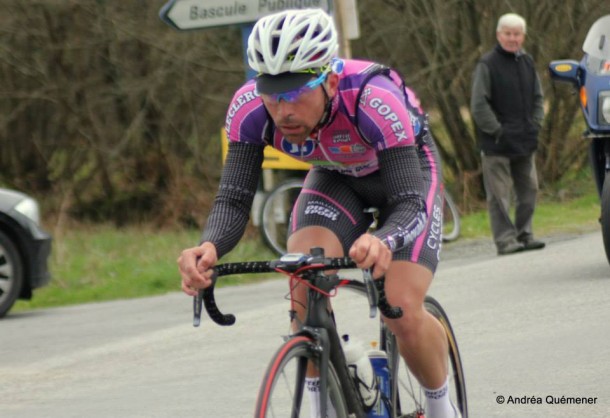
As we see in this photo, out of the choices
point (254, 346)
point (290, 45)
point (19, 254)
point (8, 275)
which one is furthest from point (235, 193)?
point (19, 254)

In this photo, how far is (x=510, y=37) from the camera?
12562 millimetres

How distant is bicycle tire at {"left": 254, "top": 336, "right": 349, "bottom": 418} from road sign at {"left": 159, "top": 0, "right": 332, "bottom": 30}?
821cm

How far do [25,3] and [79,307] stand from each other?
9.00m

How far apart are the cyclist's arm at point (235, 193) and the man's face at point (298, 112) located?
0.26 meters

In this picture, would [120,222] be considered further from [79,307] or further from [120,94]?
[79,307]

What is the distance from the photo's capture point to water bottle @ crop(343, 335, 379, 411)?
4.83m

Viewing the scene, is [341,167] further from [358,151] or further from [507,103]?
[507,103]

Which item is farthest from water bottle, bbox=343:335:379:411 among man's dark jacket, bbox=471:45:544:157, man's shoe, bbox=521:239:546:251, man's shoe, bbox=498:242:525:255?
man's dark jacket, bbox=471:45:544:157

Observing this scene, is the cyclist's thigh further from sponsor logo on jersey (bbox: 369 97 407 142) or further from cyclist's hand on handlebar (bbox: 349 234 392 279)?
cyclist's hand on handlebar (bbox: 349 234 392 279)

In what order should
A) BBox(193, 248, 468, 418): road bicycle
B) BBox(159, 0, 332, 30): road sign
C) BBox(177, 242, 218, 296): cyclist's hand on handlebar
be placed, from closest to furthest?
BBox(193, 248, 468, 418): road bicycle → BBox(177, 242, 218, 296): cyclist's hand on handlebar → BBox(159, 0, 332, 30): road sign

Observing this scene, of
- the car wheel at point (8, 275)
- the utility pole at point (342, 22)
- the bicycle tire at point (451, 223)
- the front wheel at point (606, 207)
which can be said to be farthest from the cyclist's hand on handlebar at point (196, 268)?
the bicycle tire at point (451, 223)

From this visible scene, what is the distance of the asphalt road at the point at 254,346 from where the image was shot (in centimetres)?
694

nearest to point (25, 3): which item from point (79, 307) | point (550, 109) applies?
point (550, 109)

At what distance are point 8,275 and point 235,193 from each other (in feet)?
20.3
